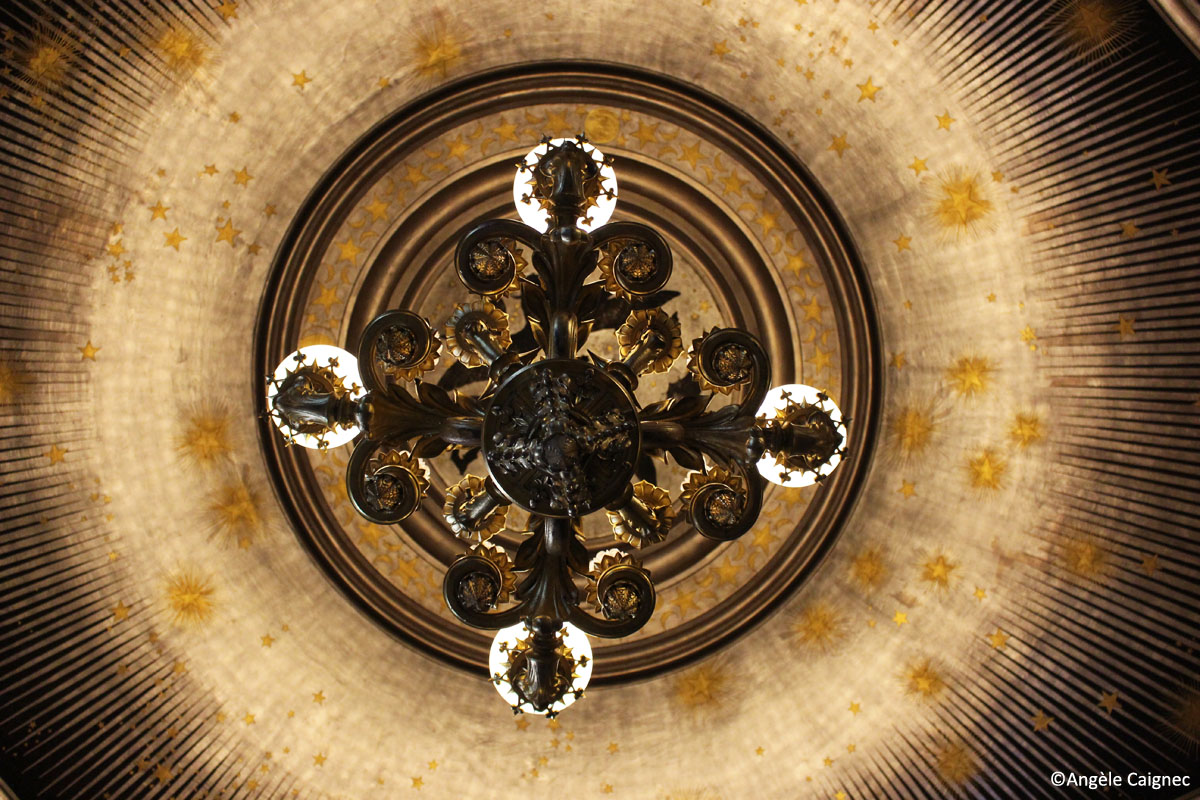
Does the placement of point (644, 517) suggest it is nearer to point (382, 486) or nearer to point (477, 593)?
point (477, 593)

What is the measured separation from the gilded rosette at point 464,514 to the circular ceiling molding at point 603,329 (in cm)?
133

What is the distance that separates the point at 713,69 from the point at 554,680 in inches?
130

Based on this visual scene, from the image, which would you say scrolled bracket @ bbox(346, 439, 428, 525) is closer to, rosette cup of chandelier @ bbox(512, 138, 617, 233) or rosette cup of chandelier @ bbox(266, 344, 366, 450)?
rosette cup of chandelier @ bbox(266, 344, 366, 450)

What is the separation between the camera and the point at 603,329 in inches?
202

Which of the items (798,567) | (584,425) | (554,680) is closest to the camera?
(584,425)

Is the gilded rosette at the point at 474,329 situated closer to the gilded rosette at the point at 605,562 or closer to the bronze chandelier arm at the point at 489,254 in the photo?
the bronze chandelier arm at the point at 489,254

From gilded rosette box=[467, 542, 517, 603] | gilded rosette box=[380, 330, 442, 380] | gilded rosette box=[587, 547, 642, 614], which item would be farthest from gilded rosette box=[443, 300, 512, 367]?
gilded rosette box=[587, 547, 642, 614]

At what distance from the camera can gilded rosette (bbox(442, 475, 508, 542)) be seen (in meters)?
3.54

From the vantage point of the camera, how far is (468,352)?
3686 mm

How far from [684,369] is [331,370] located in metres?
2.78

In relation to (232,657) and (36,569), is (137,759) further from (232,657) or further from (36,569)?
(36,569)

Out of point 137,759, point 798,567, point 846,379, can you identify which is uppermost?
point 846,379

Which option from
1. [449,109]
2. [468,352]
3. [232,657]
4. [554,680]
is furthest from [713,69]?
[232,657]

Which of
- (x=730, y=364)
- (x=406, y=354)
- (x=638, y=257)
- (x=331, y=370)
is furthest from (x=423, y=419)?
(x=730, y=364)
